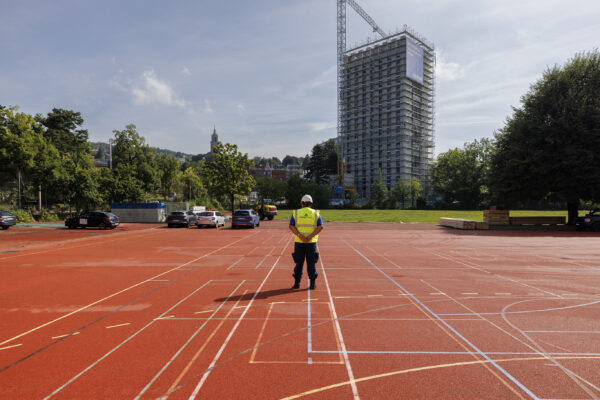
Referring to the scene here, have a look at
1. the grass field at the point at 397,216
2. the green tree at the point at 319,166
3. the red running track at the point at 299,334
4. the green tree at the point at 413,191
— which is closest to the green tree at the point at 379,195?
the green tree at the point at 413,191

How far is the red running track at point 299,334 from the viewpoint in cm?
330

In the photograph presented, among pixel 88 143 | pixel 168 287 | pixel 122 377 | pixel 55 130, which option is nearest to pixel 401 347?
pixel 122 377

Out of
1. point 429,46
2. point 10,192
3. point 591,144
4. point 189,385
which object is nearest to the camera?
point 189,385

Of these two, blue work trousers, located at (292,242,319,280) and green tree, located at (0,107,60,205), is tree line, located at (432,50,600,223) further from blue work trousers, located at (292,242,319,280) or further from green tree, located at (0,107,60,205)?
green tree, located at (0,107,60,205)

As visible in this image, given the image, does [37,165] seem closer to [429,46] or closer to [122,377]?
[122,377]

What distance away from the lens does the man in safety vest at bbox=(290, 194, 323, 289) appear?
22.9 ft

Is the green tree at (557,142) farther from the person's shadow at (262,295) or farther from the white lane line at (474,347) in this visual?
the person's shadow at (262,295)

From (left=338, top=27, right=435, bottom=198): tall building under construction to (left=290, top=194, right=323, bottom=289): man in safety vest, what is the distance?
9253 centimetres

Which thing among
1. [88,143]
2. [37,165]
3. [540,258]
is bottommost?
[540,258]

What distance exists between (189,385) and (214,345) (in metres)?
0.95

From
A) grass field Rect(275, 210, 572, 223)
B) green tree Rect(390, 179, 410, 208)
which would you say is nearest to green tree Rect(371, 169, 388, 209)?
green tree Rect(390, 179, 410, 208)

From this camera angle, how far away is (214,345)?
165 inches

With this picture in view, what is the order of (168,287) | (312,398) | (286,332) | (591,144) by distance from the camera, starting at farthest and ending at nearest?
1. (591,144)
2. (168,287)
3. (286,332)
4. (312,398)

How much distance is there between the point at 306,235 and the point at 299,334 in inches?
104
